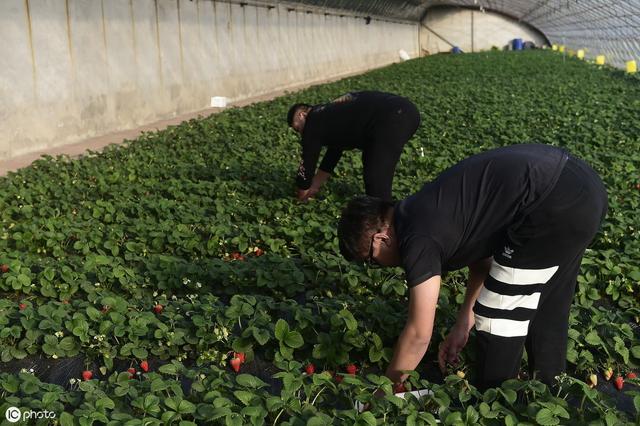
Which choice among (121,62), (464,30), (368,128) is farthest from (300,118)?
(464,30)

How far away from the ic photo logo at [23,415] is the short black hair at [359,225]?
137 cm

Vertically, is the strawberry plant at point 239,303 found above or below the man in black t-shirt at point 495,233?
below

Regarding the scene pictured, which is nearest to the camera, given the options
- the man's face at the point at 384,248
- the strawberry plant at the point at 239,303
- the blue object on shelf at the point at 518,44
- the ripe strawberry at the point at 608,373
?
the man's face at the point at 384,248

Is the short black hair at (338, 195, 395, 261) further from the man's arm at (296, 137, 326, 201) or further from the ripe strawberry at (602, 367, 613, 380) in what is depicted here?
the man's arm at (296, 137, 326, 201)

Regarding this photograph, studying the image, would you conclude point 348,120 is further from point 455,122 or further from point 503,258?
point 455,122

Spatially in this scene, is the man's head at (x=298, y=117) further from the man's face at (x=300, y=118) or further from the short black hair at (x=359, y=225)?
the short black hair at (x=359, y=225)

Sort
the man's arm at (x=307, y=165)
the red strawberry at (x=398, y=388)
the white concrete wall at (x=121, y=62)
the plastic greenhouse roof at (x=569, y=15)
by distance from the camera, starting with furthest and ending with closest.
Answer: the plastic greenhouse roof at (x=569, y=15) < the white concrete wall at (x=121, y=62) < the man's arm at (x=307, y=165) < the red strawberry at (x=398, y=388)

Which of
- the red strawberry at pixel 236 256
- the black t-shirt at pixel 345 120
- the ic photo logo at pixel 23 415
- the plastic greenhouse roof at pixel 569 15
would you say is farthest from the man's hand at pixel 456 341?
the plastic greenhouse roof at pixel 569 15

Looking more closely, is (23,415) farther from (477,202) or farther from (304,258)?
(304,258)

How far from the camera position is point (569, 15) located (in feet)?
132

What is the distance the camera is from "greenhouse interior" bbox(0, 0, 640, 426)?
2570 millimetres

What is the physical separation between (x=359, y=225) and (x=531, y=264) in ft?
2.33

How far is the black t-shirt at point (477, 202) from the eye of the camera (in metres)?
2.53

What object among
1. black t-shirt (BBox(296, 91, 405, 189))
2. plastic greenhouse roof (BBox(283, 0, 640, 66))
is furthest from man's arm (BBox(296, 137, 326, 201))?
plastic greenhouse roof (BBox(283, 0, 640, 66))
